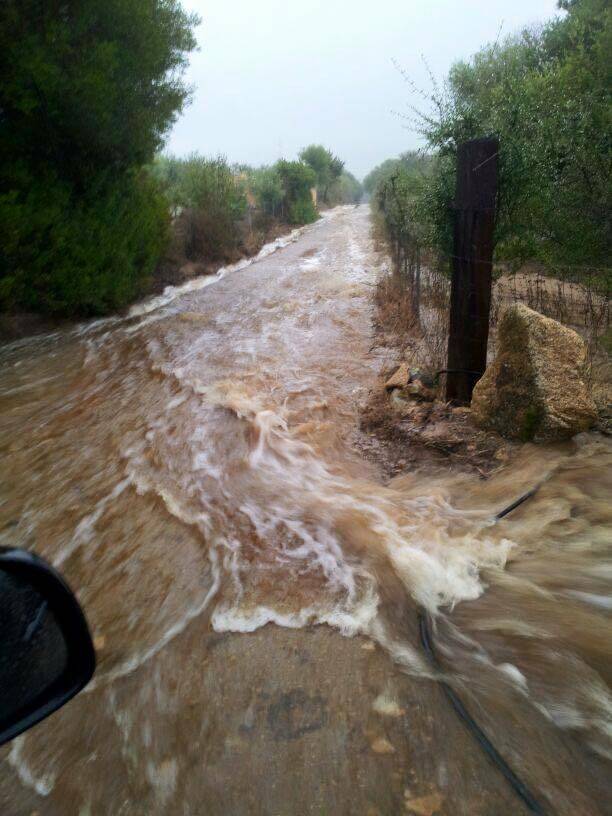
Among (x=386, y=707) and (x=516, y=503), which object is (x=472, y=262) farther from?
(x=386, y=707)

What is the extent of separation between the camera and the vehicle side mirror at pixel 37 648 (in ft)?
4.23

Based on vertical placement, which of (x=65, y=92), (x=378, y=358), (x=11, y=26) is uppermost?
(x=11, y=26)

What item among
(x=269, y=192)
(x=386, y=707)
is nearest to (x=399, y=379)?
(x=386, y=707)

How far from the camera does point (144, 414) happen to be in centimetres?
→ 716

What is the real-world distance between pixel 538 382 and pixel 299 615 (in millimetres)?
3039

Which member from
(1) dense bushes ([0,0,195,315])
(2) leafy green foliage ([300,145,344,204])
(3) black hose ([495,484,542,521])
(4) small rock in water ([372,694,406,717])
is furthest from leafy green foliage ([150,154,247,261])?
(2) leafy green foliage ([300,145,344,204])

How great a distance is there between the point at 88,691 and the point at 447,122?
799 centimetres

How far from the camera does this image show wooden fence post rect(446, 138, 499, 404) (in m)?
4.95

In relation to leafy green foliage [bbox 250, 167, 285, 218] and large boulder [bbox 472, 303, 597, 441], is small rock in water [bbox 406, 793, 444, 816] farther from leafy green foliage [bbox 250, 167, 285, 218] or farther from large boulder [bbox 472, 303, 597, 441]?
leafy green foliage [bbox 250, 167, 285, 218]

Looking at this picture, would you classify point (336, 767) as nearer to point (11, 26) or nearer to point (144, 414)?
point (144, 414)

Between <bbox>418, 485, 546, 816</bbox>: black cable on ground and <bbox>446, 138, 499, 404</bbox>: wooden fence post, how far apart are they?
3.04m

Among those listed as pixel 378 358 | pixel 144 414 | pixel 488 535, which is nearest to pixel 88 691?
pixel 488 535

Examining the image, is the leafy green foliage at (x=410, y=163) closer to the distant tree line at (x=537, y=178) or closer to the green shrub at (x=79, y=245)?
the distant tree line at (x=537, y=178)

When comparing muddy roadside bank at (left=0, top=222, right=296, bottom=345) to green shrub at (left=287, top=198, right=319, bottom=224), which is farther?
green shrub at (left=287, top=198, right=319, bottom=224)
